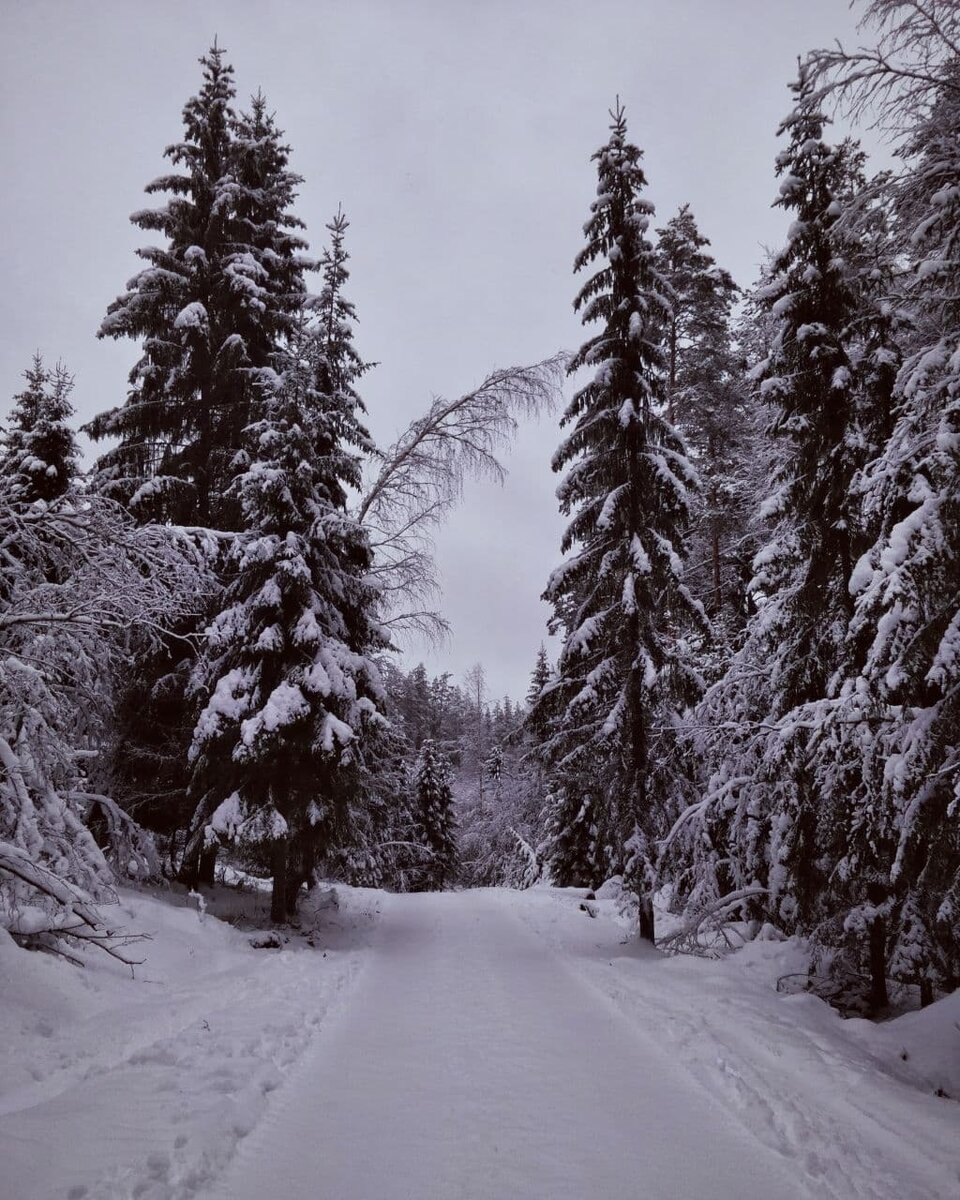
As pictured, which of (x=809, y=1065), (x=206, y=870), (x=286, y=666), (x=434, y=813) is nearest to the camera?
(x=809, y=1065)

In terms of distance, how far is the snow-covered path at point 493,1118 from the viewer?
13.2 ft

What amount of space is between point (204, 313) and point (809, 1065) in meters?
15.3

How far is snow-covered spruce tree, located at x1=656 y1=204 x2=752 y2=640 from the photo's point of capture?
1986cm

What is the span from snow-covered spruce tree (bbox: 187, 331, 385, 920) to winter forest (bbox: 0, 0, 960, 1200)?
74 mm

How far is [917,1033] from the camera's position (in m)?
7.10

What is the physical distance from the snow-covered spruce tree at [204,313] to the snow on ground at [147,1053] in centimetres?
871

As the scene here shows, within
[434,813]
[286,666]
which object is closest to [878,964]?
[286,666]

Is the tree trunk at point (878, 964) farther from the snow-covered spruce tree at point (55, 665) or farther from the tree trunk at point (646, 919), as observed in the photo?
the snow-covered spruce tree at point (55, 665)

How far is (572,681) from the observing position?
13203 millimetres

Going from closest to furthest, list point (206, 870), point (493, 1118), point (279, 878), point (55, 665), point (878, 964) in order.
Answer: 1. point (493, 1118)
2. point (55, 665)
3. point (878, 964)
4. point (279, 878)
5. point (206, 870)

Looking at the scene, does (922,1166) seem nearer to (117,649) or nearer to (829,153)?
(117,649)

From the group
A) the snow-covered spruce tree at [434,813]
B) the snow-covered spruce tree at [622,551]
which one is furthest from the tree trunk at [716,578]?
the snow-covered spruce tree at [434,813]

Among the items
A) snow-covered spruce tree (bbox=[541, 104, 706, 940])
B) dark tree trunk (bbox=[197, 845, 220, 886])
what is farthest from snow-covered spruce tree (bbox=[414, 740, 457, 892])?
snow-covered spruce tree (bbox=[541, 104, 706, 940])

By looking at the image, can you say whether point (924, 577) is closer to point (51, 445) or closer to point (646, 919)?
point (646, 919)
